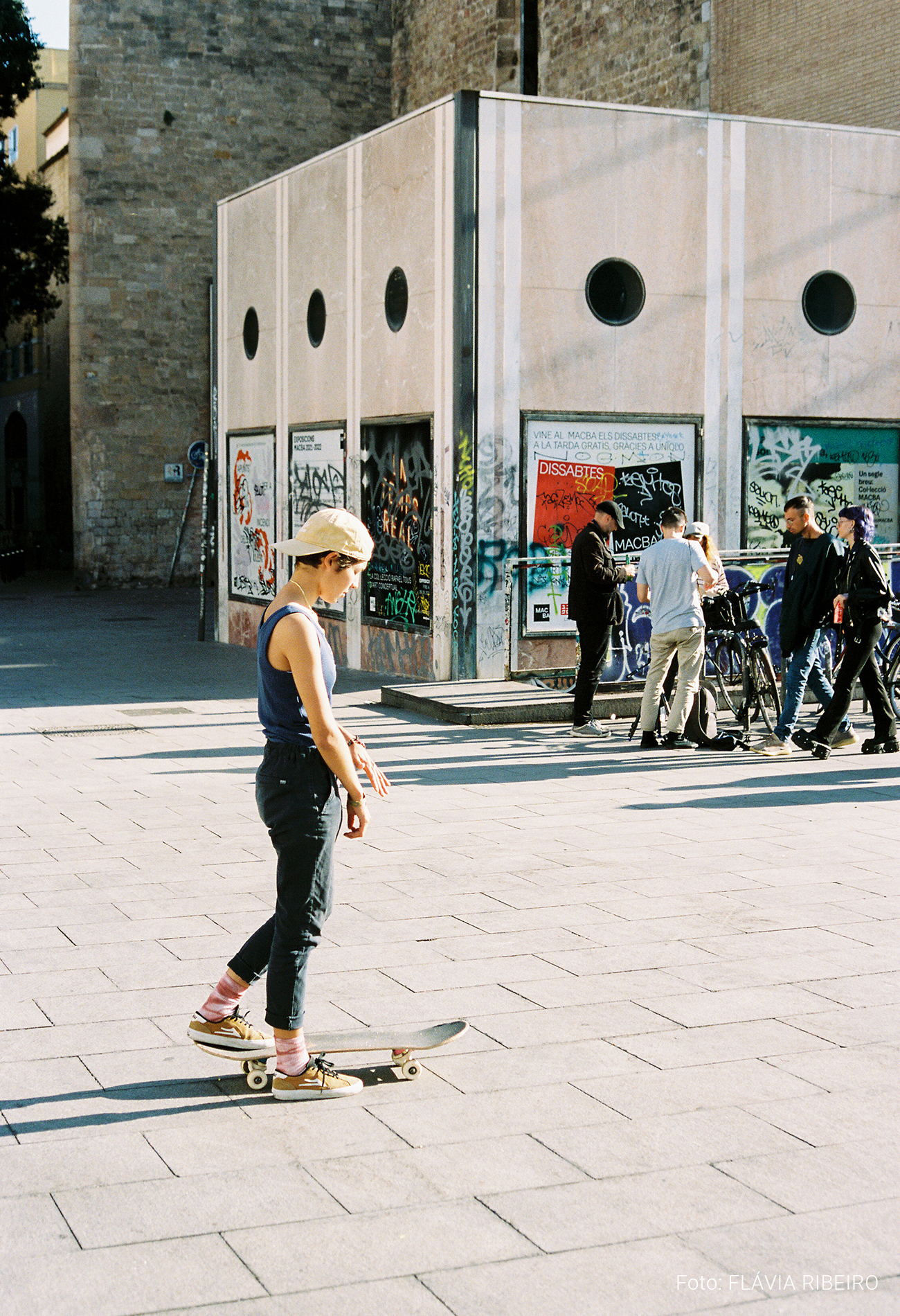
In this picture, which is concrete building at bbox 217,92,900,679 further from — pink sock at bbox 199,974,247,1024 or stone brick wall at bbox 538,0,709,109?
pink sock at bbox 199,974,247,1024

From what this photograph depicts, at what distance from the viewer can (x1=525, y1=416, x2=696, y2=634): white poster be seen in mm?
14508

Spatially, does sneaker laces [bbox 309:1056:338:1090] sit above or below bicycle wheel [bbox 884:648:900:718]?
below

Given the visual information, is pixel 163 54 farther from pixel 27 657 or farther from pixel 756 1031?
pixel 756 1031

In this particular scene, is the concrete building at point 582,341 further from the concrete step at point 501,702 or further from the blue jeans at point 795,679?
the blue jeans at point 795,679

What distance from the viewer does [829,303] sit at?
51.2ft

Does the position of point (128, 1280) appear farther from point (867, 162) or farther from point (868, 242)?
point (867, 162)

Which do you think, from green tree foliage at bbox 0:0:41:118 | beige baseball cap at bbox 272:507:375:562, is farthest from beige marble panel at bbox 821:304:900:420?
green tree foliage at bbox 0:0:41:118

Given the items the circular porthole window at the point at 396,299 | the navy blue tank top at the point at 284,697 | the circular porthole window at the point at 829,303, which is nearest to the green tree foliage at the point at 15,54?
the circular porthole window at the point at 396,299

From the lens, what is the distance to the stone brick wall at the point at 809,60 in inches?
803

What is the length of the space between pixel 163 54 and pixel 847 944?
2989 cm

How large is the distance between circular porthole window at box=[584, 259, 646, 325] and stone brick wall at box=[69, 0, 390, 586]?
19.7 metres

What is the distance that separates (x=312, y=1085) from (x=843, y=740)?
306 inches

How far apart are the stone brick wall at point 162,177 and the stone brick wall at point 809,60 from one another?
40.3 feet

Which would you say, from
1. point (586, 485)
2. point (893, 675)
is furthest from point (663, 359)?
point (893, 675)
